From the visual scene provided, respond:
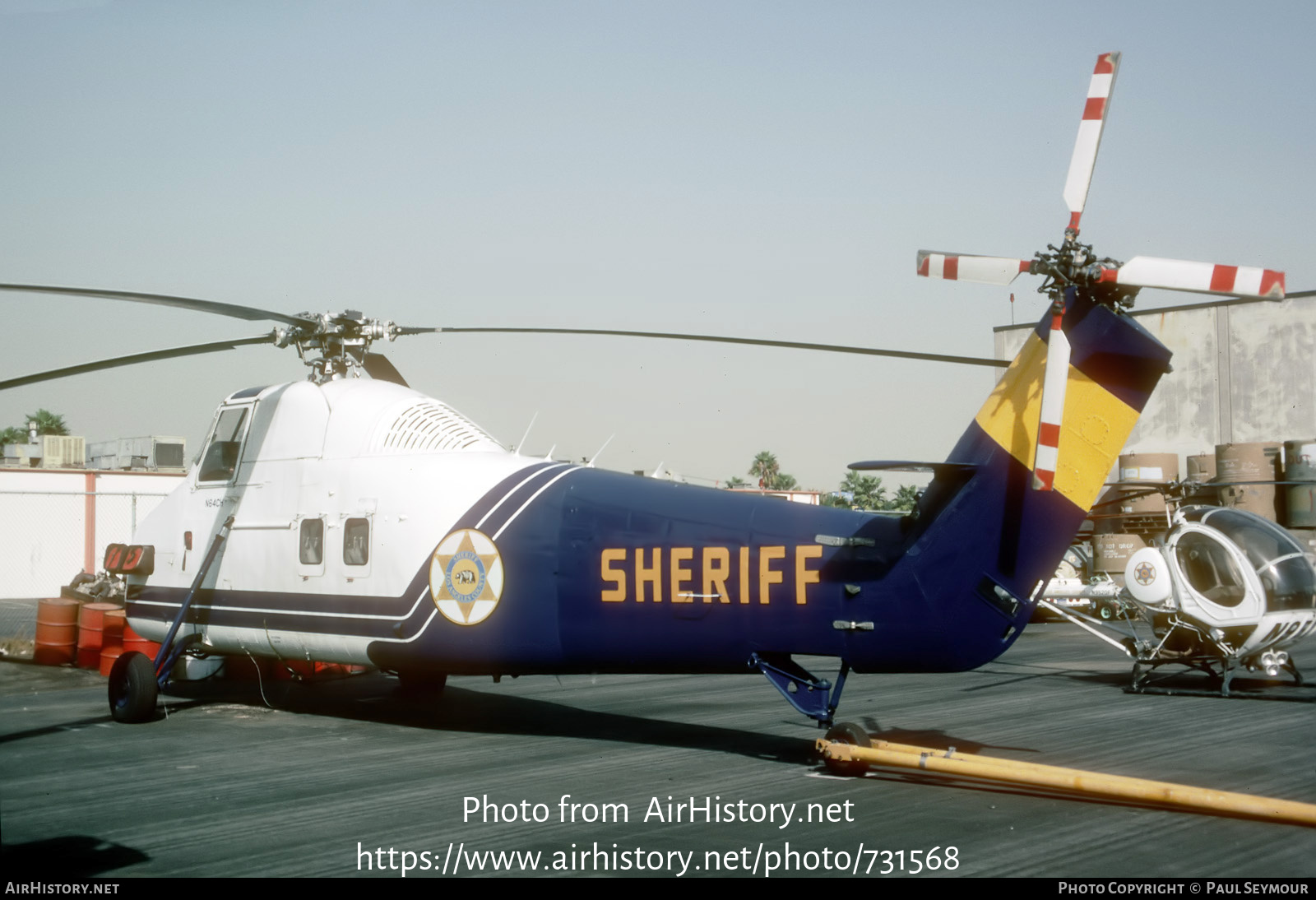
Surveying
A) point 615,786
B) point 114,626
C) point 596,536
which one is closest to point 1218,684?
point 596,536

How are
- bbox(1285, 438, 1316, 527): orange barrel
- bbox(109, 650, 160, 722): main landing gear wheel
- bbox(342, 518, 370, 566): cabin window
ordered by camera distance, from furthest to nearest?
1. bbox(1285, 438, 1316, 527): orange barrel
2. bbox(109, 650, 160, 722): main landing gear wheel
3. bbox(342, 518, 370, 566): cabin window

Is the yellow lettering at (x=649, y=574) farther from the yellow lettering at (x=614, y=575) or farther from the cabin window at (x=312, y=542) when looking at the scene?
the cabin window at (x=312, y=542)

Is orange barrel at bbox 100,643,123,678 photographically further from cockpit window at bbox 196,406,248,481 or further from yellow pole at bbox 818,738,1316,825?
yellow pole at bbox 818,738,1316,825

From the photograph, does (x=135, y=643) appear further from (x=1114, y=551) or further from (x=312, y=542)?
(x=1114, y=551)

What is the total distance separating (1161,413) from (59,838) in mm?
43461

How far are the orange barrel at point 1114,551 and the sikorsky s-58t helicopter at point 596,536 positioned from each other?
2395 cm

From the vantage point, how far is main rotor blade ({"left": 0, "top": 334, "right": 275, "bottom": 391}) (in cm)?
1091

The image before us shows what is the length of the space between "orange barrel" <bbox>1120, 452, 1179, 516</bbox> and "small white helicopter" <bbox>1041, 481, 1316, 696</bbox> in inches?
612

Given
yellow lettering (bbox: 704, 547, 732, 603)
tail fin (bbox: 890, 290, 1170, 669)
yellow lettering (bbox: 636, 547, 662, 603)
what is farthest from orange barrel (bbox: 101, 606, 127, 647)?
tail fin (bbox: 890, 290, 1170, 669)

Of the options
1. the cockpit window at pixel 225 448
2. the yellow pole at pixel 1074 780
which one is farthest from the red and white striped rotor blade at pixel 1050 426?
the cockpit window at pixel 225 448

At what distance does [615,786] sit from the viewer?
944 cm

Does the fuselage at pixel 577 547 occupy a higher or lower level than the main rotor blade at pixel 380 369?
lower

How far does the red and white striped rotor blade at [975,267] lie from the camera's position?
27.5 ft
